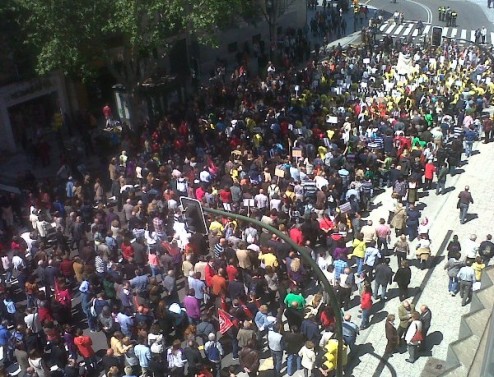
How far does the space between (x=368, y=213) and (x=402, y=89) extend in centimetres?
1035

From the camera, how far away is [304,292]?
1504 centimetres

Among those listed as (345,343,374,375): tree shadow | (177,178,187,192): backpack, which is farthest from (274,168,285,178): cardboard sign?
(345,343,374,375): tree shadow

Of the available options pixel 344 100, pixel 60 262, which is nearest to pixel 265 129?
pixel 344 100

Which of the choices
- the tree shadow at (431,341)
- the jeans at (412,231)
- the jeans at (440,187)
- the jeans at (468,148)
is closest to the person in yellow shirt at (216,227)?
the jeans at (412,231)

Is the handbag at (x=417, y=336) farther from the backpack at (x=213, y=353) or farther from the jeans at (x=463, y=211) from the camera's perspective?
the jeans at (x=463, y=211)

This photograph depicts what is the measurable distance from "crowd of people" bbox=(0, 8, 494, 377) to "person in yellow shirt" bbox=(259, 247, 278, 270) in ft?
0.11

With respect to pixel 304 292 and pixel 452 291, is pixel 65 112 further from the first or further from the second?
pixel 452 291

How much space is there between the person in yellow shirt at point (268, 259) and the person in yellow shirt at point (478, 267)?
4.76 meters

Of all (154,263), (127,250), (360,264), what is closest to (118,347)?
(154,263)

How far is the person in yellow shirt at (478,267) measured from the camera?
14.3 metres

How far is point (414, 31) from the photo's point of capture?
4753 centimetres

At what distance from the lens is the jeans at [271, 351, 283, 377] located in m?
12.2

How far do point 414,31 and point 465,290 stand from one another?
122 feet

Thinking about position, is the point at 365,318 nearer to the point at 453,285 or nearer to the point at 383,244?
the point at 453,285
